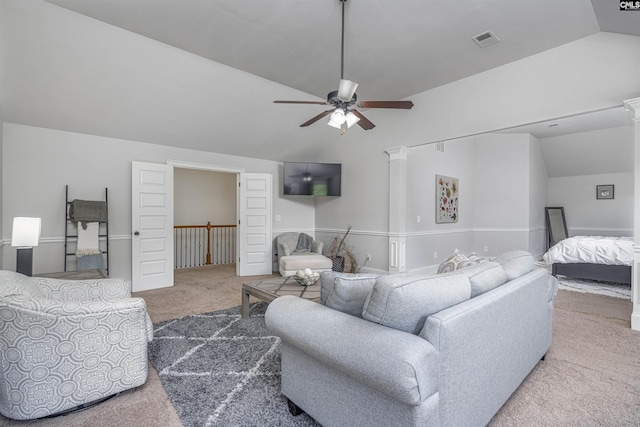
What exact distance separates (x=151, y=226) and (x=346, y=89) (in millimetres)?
3907

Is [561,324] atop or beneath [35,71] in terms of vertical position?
beneath

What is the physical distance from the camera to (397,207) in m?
5.07

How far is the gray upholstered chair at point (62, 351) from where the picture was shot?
171cm

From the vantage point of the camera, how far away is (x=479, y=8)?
2734 millimetres

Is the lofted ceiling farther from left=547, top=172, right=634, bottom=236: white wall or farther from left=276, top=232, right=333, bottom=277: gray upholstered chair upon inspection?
left=547, top=172, right=634, bottom=236: white wall

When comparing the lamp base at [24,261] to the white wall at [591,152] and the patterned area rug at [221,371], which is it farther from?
the white wall at [591,152]

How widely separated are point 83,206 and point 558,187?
9.85m

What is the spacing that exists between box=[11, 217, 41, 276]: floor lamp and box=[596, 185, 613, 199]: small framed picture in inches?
395

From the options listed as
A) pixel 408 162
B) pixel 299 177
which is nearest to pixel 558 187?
pixel 408 162

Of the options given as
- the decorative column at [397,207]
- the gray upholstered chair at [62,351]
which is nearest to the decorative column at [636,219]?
the decorative column at [397,207]

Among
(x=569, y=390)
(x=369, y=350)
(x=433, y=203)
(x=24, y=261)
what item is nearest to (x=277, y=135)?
(x=433, y=203)

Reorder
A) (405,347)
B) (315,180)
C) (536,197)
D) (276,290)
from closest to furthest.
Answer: (405,347)
(276,290)
(315,180)
(536,197)

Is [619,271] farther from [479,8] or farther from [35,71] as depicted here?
[35,71]

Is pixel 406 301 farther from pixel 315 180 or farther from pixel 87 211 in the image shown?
pixel 315 180
